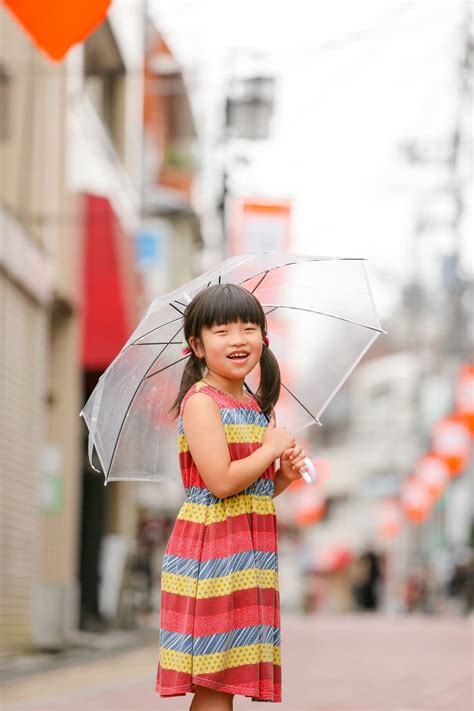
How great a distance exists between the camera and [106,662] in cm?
1324

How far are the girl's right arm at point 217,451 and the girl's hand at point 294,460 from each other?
0.11 ft

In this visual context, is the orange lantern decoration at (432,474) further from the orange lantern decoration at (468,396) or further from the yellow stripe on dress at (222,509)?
the yellow stripe on dress at (222,509)

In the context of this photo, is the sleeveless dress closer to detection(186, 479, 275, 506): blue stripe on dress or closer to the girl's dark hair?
detection(186, 479, 275, 506): blue stripe on dress

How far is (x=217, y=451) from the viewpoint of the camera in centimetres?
409

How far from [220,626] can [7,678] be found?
705cm

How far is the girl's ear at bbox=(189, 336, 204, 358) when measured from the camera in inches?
170

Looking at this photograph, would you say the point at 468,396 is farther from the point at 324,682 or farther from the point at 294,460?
the point at 294,460

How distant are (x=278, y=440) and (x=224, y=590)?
1.50ft

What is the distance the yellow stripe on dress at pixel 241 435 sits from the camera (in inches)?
165

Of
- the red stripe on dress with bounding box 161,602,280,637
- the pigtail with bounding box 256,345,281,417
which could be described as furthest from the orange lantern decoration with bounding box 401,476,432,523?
the red stripe on dress with bounding box 161,602,280,637

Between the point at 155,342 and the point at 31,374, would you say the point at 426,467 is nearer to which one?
the point at 31,374

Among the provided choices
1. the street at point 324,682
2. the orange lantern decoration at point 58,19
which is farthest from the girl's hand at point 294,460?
the street at point 324,682

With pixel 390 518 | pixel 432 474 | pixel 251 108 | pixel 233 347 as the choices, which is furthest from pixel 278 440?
pixel 390 518

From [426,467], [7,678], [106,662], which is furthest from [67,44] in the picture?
[426,467]
